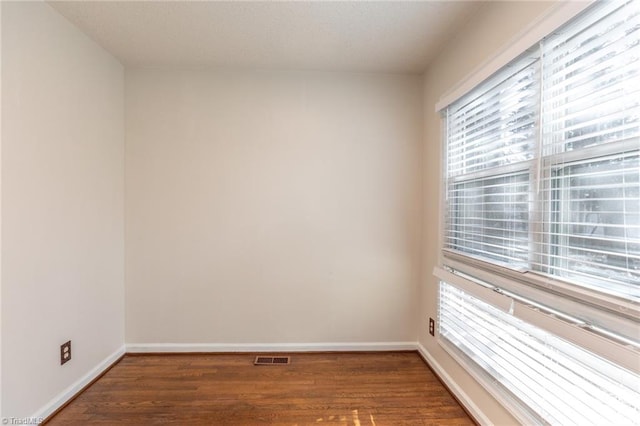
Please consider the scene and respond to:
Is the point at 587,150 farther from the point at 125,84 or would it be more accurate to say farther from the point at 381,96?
the point at 125,84

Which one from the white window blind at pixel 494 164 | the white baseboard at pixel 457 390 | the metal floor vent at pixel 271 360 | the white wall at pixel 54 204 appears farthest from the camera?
the metal floor vent at pixel 271 360

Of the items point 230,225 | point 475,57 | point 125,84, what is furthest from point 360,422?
point 125,84

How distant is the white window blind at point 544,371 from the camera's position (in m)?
0.99

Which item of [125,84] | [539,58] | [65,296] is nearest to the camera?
[539,58]

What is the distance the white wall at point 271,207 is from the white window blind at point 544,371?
0.90 metres

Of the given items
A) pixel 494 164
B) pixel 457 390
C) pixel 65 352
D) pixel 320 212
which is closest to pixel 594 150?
pixel 494 164

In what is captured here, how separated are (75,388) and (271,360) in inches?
51.6

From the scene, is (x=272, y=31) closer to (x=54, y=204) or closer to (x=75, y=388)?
(x=54, y=204)

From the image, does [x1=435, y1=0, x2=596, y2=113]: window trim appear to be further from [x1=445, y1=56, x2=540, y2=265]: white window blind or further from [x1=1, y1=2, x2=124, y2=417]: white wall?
[x1=1, y1=2, x2=124, y2=417]: white wall

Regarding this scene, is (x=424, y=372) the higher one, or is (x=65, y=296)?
(x=65, y=296)

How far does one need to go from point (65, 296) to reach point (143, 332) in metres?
0.81

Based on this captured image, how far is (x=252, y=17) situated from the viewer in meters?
1.78

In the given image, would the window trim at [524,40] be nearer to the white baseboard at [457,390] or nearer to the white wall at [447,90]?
the white wall at [447,90]

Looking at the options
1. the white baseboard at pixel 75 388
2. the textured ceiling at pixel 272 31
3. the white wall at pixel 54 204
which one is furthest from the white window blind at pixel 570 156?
the white baseboard at pixel 75 388
